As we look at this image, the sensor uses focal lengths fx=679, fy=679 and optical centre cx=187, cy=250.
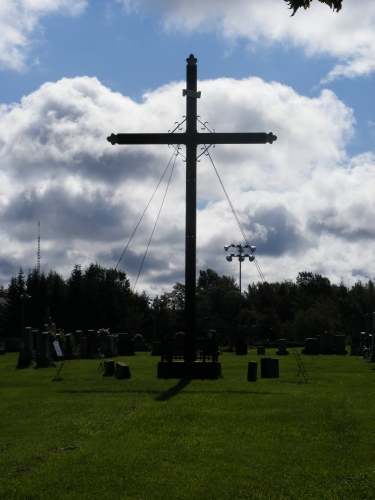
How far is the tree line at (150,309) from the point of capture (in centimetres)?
7306

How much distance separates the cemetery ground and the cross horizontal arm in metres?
7.05

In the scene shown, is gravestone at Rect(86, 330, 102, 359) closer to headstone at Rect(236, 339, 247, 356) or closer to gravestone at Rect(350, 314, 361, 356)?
headstone at Rect(236, 339, 247, 356)

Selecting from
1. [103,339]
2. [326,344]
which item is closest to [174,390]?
[103,339]

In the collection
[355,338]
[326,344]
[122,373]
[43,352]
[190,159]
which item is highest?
[190,159]

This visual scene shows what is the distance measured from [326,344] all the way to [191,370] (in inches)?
843

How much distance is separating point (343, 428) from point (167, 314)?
82657 millimetres

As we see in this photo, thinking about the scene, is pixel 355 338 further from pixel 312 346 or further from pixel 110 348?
pixel 110 348

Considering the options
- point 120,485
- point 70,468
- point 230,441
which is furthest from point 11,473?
point 230,441

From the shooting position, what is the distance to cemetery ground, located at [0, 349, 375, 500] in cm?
→ 761

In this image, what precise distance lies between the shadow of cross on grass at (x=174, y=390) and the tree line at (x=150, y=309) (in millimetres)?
42456

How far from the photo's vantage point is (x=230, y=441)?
9.87 metres

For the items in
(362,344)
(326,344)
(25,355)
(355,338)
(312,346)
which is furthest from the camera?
(326,344)

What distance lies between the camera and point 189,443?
974cm

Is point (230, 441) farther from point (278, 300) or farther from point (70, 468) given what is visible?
point (278, 300)
